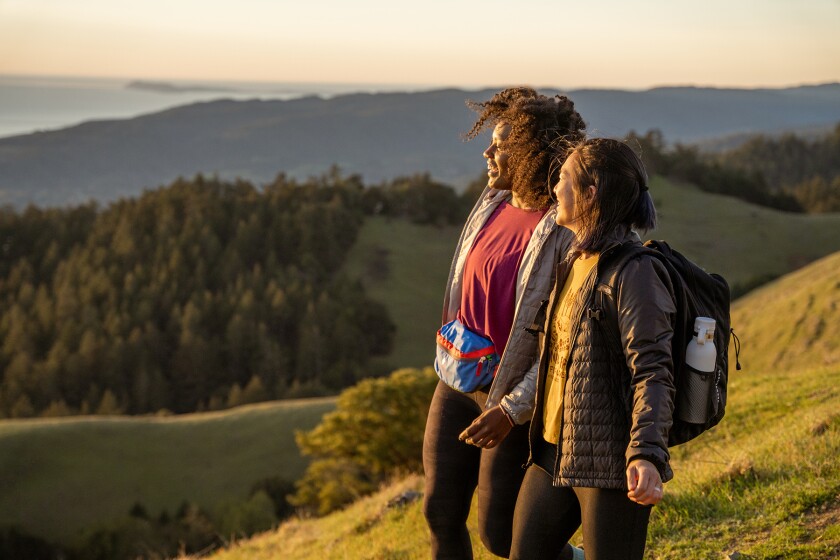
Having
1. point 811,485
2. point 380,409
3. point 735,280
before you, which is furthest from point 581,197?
point 735,280

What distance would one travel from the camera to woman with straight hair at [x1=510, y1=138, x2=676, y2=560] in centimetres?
276

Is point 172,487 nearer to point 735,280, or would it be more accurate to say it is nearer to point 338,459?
point 338,459

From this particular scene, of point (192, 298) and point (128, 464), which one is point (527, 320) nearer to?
point (128, 464)

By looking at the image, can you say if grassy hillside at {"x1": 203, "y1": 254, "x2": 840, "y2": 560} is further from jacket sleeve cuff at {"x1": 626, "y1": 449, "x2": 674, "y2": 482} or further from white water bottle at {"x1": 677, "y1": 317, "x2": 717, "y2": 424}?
jacket sleeve cuff at {"x1": 626, "y1": 449, "x2": 674, "y2": 482}

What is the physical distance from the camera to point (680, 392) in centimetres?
287

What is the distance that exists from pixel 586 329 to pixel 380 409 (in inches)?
917

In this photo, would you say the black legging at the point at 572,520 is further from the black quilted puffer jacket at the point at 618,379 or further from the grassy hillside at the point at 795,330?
the grassy hillside at the point at 795,330

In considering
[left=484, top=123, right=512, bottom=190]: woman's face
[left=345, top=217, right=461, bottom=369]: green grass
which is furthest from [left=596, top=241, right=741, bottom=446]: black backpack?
[left=345, top=217, right=461, bottom=369]: green grass

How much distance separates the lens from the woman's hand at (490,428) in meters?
3.41

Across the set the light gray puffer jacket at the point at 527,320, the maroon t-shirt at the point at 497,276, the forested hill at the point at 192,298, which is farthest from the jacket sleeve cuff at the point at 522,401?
the forested hill at the point at 192,298

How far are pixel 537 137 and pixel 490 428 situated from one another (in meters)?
1.19

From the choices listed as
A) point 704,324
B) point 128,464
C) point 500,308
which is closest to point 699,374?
point 704,324

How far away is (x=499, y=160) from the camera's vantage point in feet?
12.5

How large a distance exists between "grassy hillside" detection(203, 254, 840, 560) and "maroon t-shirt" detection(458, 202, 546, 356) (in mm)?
1807
